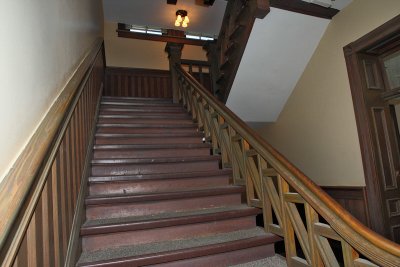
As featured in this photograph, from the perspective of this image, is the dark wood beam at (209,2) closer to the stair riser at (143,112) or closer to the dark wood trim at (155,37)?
the dark wood trim at (155,37)

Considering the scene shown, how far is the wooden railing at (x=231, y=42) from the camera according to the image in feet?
9.49

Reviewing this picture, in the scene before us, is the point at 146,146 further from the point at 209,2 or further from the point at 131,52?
the point at 131,52

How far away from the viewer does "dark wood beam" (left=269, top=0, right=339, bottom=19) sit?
2834 millimetres

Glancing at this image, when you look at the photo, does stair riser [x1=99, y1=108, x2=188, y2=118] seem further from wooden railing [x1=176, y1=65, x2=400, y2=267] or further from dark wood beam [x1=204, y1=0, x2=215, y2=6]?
dark wood beam [x1=204, y1=0, x2=215, y2=6]

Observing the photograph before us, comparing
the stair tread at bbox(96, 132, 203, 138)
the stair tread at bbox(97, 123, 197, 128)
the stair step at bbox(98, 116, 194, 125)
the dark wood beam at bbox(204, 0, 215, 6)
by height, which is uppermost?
the dark wood beam at bbox(204, 0, 215, 6)

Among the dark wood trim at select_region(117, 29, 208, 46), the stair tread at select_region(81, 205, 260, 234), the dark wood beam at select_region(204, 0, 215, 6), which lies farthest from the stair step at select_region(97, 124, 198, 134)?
the dark wood trim at select_region(117, 29, 208, 46)

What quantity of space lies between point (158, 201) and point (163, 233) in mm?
299

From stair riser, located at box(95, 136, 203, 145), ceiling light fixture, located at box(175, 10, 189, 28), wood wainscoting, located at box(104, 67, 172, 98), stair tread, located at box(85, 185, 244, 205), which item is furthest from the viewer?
wood wainscoting, located at box(104, 67, 172, 98)

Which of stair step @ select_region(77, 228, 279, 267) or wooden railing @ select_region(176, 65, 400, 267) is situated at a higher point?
wooden railing @ select_region(176, 65, 400, 267)

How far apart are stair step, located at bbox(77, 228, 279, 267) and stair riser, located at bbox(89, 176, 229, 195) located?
0.56 metres

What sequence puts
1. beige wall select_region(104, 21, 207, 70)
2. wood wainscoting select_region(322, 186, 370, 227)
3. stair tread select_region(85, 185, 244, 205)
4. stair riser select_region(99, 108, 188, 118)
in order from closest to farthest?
1. stair tread select_region(85, 185, 244, 205)
2. wood wainscoting select_region(322, 186, 370, 227)
3. stair riser select_region(99, 108, 188, 118)
4. beige wall select_region(104, 21, 207, 70)

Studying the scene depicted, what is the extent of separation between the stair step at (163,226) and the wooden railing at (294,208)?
223mm

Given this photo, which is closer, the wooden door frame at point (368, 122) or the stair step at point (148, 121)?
the wooden door frame at point (368, 122)

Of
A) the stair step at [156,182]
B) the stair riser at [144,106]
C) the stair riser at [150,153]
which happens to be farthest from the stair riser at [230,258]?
the stair riser at [144,106]
